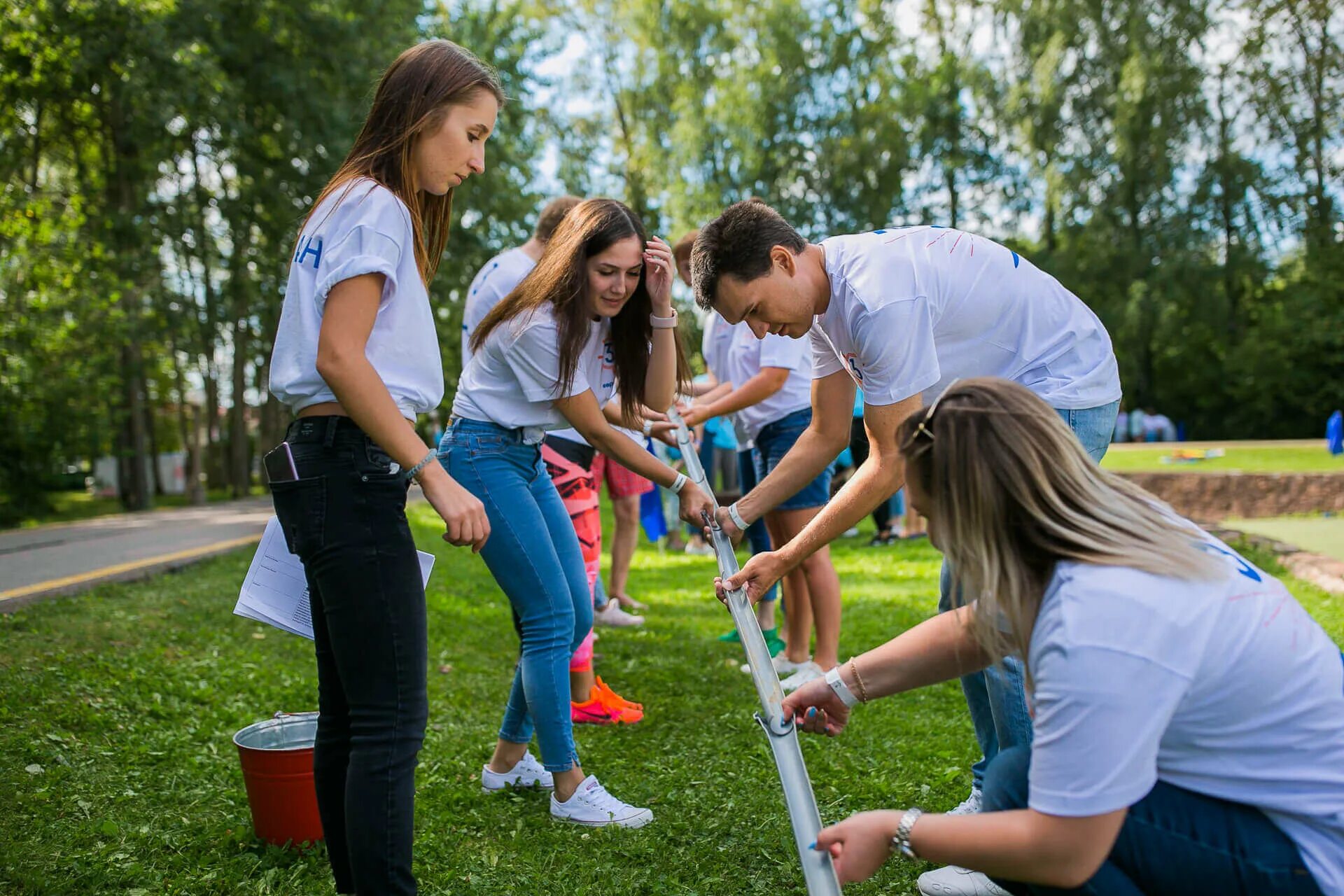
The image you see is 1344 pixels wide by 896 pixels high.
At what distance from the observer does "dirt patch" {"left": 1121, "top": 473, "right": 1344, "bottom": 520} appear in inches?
486

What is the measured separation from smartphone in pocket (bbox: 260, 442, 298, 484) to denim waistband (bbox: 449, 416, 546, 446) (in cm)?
115

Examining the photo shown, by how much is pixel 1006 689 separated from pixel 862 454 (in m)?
7.02

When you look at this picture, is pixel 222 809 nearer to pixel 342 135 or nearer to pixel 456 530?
pixel 456 530

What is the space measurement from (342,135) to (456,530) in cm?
1660

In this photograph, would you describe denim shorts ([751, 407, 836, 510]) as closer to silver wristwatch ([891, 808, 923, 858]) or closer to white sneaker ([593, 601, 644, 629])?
white sneaker ([593, 601, 644, 629])

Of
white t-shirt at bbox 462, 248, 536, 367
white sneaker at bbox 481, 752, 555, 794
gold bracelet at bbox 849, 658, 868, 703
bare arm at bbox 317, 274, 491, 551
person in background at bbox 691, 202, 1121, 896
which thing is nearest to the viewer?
bare arm at bbox 317, 274, 491, 551

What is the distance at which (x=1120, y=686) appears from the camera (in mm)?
1507

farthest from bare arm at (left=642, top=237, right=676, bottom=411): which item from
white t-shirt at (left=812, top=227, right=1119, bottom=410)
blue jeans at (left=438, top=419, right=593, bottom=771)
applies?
white t-shirt at (left=812, top=227, right=1119, bottom=410)

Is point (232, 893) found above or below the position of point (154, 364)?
below

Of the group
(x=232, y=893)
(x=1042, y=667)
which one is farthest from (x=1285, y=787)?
(x=232, y=893)

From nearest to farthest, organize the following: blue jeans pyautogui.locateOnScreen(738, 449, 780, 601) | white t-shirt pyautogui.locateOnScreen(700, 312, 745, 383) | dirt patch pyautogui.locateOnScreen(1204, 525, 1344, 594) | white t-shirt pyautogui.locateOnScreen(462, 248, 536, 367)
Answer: white t-shirt pyautogui.locateOnScreen(462, 248, 536, 367) → blue jeans pyautogui.locateOnScreen(738, 449, 780, 601) → white t-shirt pyautogui.locateOnScreen(700, 312, 745, 383) → dirt patch pyautogui.locateOnScreen(1204, 525, 1344, 594)

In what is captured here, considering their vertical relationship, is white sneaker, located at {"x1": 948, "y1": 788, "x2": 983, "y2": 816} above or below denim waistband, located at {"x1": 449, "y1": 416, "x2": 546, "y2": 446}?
below

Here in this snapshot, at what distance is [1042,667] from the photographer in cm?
159

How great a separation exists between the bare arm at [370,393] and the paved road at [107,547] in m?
4.50
